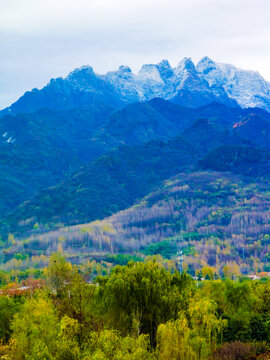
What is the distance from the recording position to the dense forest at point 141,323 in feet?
158

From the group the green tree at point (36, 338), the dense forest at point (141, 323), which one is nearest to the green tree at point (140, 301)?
the dense forest at point (141, 323)

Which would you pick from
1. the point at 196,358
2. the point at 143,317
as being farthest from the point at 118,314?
the point at 196,358

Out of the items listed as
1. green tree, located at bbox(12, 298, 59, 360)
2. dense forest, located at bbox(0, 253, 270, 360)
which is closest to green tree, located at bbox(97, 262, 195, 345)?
dense forest, located at bbox(0, 253, 270, 360)

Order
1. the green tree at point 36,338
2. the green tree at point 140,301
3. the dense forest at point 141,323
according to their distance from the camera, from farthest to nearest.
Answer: the green tree at point 140,301 → the dense forest at point 141,323 → the green tree at point 36,338

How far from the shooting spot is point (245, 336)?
204 feet

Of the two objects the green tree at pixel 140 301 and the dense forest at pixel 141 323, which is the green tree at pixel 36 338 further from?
the green tree at pixel 140 301

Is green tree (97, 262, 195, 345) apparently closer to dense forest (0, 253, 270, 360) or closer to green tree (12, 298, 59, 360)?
dense forest (0, 253, 270, 360)

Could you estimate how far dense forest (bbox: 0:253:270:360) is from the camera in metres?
48.3

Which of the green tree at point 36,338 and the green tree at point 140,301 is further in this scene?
the green tree at point 140,301

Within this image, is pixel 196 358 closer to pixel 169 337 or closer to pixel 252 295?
pixel 169 337

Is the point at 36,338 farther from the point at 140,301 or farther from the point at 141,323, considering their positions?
the point at 140,301

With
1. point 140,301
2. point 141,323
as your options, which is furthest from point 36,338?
point 140,301

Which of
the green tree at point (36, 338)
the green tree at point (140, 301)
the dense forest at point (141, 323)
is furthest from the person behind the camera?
the green tree at point (140, 301)

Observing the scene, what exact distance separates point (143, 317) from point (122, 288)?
14.6ft
